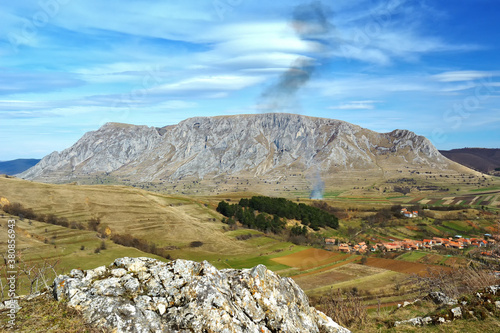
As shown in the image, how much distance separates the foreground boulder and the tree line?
414 feet

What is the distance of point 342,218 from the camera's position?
169 meters

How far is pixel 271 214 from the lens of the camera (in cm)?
15362

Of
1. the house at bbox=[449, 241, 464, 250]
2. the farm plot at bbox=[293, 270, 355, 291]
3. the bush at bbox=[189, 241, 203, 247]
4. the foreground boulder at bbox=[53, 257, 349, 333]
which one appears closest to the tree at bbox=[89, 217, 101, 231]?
the bush at bbox=[189, 241, 203, 247]

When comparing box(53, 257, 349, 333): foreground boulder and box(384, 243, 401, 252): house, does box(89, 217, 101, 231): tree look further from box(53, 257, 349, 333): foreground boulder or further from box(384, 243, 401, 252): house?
box(53, 257, 349, 333): foreground boulder

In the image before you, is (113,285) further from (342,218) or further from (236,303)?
(342,218)

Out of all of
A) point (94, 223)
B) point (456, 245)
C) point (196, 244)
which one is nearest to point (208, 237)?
point (196, 244)

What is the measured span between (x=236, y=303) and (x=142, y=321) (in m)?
3.05

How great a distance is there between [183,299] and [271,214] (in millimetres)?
145471

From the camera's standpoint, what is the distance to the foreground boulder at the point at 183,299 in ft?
30.8

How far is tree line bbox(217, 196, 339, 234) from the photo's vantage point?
139250 millimetres

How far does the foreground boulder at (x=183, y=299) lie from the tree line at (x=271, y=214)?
12614 cm

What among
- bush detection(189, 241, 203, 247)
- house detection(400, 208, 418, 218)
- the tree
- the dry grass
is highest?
the dry grass

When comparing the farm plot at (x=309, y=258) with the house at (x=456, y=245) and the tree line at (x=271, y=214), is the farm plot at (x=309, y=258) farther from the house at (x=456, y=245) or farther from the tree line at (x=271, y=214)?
the house at (x=456, y=245)

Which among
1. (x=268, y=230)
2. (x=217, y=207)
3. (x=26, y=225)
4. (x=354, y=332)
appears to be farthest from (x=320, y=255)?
(x=26, y=225)
